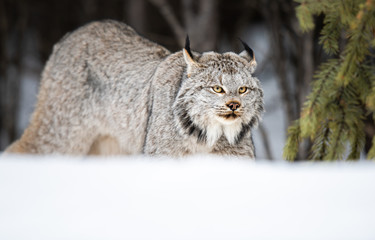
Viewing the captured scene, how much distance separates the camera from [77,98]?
5355mm

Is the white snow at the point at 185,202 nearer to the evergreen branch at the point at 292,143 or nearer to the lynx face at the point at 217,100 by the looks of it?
the evergreen branch at the point at 292,143

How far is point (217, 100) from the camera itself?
4125mm

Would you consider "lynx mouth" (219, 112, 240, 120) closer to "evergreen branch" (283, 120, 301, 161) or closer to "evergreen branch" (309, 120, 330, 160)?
"evergreen branch" (283, 120, 301, 161)

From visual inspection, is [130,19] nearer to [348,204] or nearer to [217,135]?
[217,135]

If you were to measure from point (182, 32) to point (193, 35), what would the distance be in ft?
0.95

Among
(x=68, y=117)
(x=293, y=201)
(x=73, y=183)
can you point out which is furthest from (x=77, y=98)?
(x=293, y=201)

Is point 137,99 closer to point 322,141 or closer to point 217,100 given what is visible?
point 217,100

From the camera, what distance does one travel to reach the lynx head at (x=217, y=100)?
413cm

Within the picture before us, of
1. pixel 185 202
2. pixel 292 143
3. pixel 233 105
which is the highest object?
pixel 233 105

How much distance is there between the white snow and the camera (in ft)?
7.73

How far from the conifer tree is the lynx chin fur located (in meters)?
0.58

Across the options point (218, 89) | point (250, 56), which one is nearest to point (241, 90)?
point (218, 89)

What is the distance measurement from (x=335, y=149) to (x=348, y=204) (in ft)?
3.92

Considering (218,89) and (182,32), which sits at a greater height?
(182,32)
